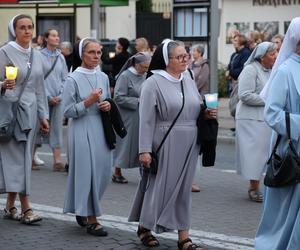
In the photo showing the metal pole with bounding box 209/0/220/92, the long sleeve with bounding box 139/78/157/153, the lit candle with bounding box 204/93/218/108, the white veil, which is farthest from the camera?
the metal pole with bounding box 209/0/220/92

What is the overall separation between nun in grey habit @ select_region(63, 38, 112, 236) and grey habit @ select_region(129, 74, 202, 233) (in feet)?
2.58

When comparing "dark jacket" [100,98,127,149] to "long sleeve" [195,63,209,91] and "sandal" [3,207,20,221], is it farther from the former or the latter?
"long sleeve" [195,63,209,91]

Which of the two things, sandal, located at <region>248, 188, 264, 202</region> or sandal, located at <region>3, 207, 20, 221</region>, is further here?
sandal, located at <region>248, 188, 264, 202</region>

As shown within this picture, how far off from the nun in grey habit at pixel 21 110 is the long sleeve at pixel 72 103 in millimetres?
505

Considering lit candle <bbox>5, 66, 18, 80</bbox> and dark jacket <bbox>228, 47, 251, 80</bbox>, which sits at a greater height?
lit candle <bbox>5, 66, 18, 80</bbox>

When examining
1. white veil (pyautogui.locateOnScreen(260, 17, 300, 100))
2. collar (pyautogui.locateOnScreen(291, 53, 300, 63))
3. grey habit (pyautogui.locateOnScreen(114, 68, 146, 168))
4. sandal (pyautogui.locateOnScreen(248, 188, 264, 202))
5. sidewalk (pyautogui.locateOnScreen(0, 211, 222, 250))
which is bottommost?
sandal (pyautogui.locateOnScreen(248, 188, 264, 202))

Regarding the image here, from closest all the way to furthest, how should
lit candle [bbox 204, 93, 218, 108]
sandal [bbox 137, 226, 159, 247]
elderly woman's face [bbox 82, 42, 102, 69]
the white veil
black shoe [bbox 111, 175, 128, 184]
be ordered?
the white veil, lit candle [bbox 204, 93, 218, 108], sandal [bbox 137, 226, 159, 247], elderly woman's face [bbox 82, 42, 102, 69], black shoe [bbox 111, 175, 128, 184]

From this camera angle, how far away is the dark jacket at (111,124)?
25.8ft

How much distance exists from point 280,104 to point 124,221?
2.97 m

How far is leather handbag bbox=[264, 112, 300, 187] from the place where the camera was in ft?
19.1

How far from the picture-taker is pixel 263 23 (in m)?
27.8

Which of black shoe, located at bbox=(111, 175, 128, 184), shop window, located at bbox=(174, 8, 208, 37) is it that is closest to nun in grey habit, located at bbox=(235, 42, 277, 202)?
black shoe, located at bbox=(111, 175, 128, 184)

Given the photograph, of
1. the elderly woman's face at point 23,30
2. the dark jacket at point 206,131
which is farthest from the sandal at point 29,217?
the dark jacket at point 206,131

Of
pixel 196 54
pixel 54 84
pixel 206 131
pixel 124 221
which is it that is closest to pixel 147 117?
pixel 206 131
